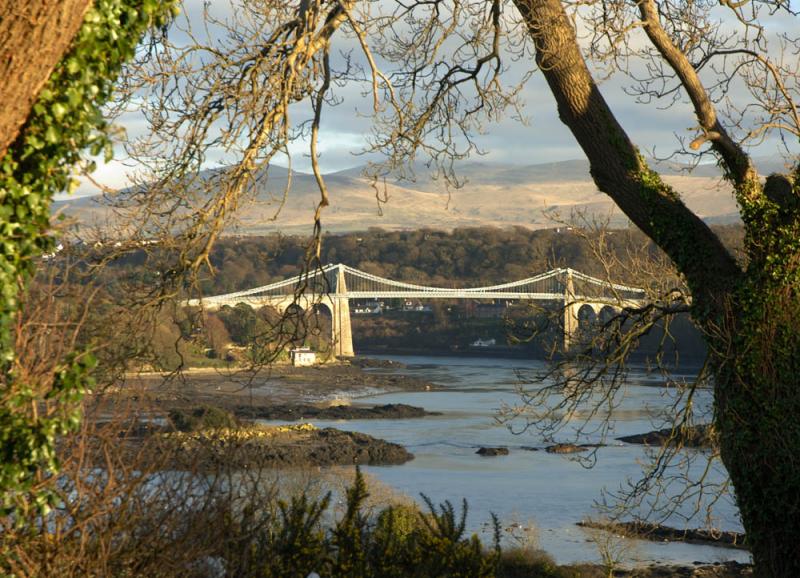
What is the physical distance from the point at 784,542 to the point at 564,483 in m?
13.6

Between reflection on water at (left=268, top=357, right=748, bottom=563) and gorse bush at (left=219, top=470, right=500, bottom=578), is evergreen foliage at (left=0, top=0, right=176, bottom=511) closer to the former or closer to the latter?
gorse bush at (left=219, top=470, right=500, bottom=578)

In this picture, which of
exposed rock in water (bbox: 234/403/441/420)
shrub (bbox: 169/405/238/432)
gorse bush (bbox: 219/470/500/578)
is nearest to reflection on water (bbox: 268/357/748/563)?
exposed rock in water (bbox: 234/403/441/420)

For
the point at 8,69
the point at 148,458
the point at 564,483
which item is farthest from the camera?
the point at 564,483

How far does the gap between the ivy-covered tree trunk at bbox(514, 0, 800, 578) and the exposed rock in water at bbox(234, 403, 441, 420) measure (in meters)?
24.9

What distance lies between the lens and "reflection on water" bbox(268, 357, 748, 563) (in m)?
13.5

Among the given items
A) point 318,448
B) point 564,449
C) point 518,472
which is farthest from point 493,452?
point 318,448

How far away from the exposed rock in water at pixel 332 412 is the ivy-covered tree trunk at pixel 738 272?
24915mm

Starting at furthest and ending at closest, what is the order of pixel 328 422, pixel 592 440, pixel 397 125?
1. pixel 328 422
2. pixel 592 440
3. pixel 397 125

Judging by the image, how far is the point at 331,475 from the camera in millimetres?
18688

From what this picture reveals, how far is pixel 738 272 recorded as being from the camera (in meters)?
5.28

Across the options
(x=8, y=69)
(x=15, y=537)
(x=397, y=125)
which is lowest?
(x=15, y=537)

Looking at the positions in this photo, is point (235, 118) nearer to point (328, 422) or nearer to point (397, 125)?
point (397, 125)

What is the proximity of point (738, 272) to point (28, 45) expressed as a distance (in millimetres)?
4032

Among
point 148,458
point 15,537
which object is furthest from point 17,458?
point 148,458
